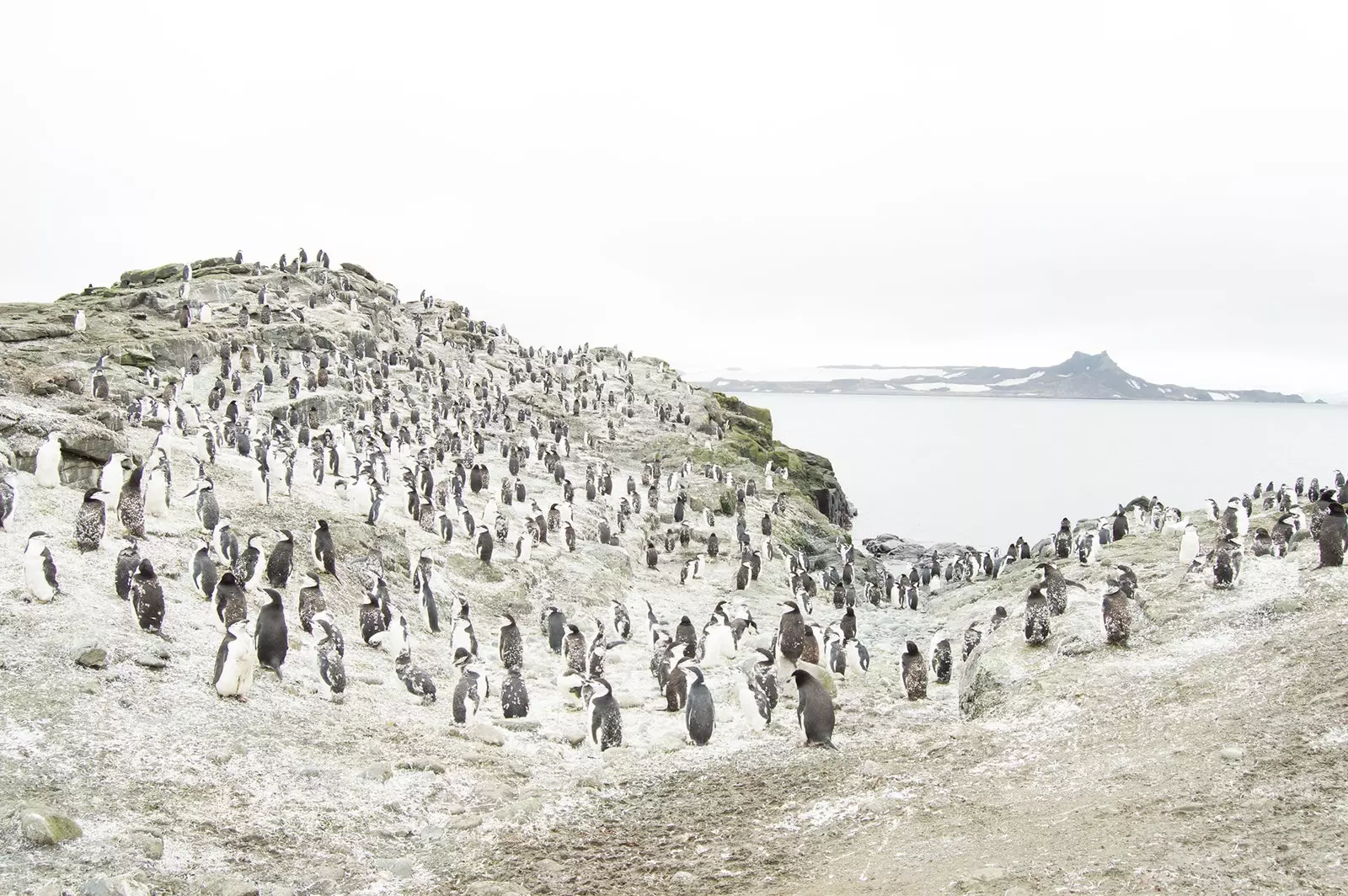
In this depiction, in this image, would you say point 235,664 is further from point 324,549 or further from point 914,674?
point 914,674

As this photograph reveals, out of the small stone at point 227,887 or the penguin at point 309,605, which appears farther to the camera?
the penguin at point 309,605

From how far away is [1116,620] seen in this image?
1330 centimetres

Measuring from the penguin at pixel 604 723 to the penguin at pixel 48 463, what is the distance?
35.6 feet

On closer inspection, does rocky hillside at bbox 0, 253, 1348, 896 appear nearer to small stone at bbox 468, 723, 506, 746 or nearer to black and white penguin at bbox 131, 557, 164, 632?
small stone at bbox 468, 723, 506, 746

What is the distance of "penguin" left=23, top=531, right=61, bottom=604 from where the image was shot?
10844 mm

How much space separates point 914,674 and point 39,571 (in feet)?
44.4

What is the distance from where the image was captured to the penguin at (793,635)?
52.2 ft

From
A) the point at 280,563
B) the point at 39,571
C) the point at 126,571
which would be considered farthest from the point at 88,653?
the point at 280,563

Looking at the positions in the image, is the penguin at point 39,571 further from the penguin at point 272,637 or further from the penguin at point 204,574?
the penguin at point 272,637

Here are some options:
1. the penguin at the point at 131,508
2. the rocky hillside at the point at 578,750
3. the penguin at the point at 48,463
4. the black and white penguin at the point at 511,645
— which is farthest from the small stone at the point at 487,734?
the penguin at the point at 48,463

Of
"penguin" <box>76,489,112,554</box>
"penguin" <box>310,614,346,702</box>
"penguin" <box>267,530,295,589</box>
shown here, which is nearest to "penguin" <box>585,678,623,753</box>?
"penguin" <box>310,614,346,702</box>

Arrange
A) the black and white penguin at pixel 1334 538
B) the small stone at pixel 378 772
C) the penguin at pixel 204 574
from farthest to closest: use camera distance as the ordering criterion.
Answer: the black and white penguin at pixel 1334 538
the penguin at pixel 204 574
the small stone at pixel 378 772

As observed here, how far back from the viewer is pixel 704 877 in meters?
7.61

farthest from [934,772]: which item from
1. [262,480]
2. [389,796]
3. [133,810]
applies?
[262,480]
